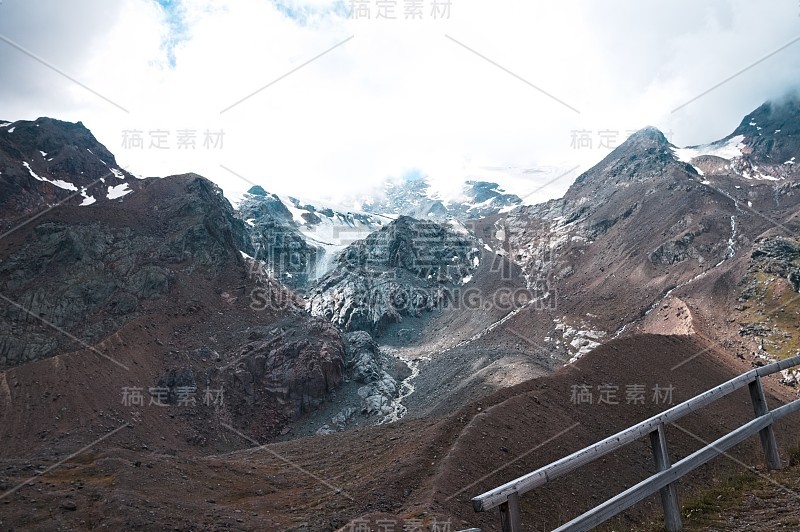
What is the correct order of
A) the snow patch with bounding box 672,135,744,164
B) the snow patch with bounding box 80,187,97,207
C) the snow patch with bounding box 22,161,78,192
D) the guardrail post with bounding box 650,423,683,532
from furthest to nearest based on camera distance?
1. the snow patch with bounding box 672,135,744,164
2. the snow patch with bounding box 80,187,97,207
3. the snow patch with bounding box 22,161,78,192
4. the guardrail post with bounding box 650,423,683,532

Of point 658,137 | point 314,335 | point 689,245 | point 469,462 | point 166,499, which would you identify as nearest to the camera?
point 469,462

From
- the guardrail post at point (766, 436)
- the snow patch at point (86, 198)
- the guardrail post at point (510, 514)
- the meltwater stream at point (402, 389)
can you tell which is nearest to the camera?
the guardrail post at point (510, 514)

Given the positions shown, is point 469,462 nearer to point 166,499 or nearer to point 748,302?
point 166,499

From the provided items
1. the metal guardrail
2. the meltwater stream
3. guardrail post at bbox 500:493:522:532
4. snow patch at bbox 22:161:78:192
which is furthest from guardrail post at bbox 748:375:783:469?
snow patch at bbox 22:161:78:192

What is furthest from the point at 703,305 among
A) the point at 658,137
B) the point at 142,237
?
the point at 658,137

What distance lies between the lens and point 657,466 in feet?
21.4


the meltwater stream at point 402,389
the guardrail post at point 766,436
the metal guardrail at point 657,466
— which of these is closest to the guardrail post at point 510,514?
the metal guardrail at point 657,466

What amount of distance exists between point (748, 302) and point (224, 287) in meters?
69.2

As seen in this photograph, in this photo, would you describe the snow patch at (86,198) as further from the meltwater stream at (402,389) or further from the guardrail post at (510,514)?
the guardrail post at (510,514)

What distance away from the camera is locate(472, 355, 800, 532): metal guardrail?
5.44 m

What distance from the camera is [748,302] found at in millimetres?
62719

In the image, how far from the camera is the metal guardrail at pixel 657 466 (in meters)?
5.44

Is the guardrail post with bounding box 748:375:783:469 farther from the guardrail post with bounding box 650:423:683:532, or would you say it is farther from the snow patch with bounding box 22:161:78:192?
the snow patch with bounding box 22:161:78:192

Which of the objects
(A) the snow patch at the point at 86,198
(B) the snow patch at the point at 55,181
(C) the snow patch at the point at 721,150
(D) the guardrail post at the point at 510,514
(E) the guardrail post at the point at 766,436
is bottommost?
(D) the guardrail post at the point at 510,514
